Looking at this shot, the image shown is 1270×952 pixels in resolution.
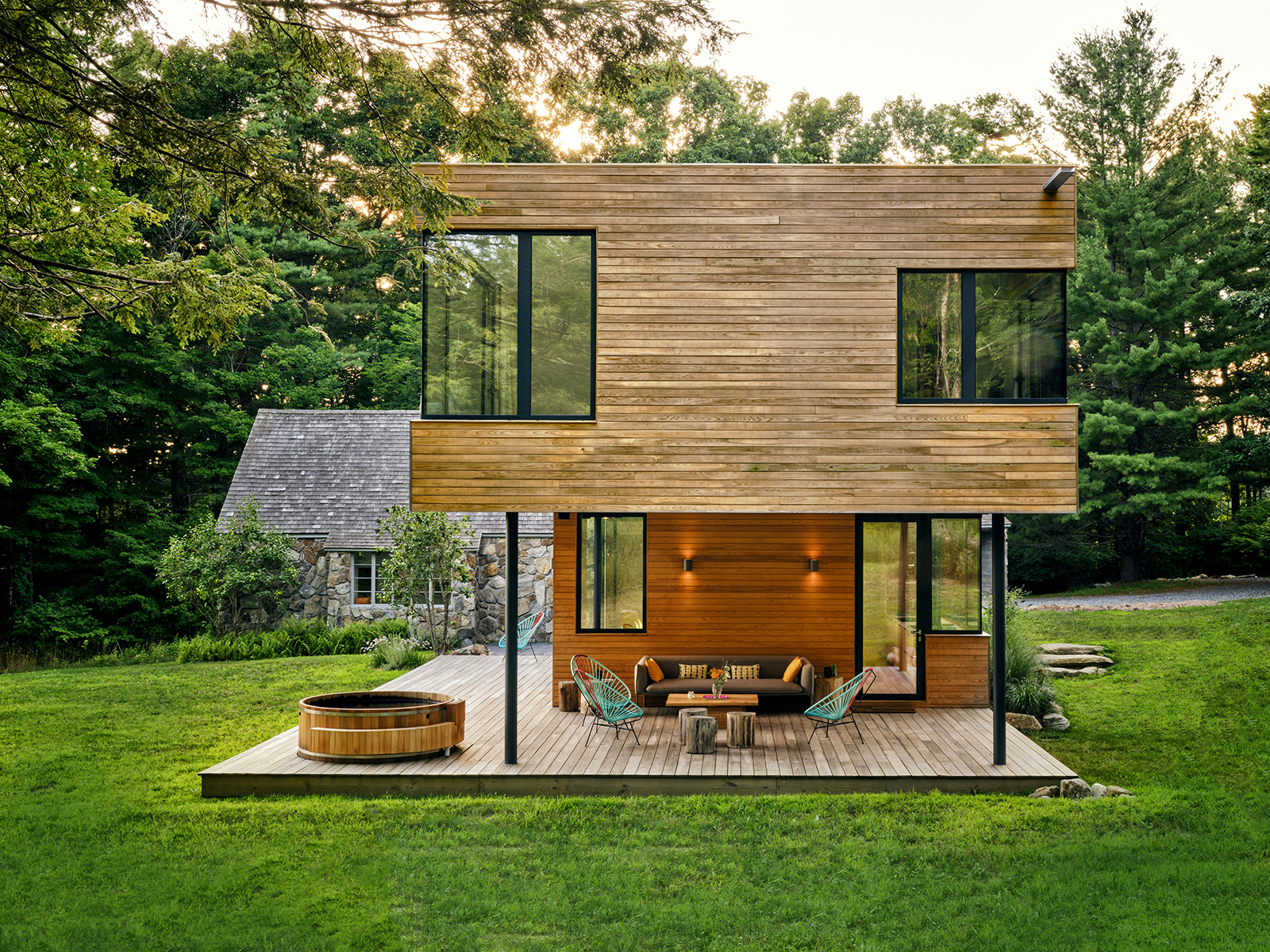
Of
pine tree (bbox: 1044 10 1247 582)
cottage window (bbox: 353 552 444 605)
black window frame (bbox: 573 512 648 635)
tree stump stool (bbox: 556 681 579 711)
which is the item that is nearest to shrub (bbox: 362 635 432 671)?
cottage window (bbox: 353 552 444 605)

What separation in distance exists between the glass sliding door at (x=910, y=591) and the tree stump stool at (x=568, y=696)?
136 inches

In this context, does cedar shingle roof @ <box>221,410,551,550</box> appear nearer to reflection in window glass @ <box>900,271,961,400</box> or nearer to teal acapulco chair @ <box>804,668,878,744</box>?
teal acapulco chair @ <box>804,668,878,744</box>

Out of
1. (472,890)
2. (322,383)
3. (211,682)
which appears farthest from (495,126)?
(322,383)

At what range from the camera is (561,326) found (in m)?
8.45

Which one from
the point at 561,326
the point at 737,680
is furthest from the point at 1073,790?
the point at 561,326

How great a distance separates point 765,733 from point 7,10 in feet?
29.4

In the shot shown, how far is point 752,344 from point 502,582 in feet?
32.0

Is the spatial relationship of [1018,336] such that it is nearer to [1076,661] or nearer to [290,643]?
[1076,661]

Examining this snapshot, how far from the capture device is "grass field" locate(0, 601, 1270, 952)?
201 inches

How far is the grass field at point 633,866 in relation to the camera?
5.10m

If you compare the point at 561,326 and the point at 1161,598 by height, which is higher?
the point at 561,326

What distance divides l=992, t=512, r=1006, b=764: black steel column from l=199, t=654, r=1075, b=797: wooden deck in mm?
226

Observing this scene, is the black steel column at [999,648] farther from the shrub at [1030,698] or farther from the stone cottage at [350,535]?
the stone cottage at [350,535]

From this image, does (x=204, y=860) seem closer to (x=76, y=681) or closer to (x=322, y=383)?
(x=76, y=681)
